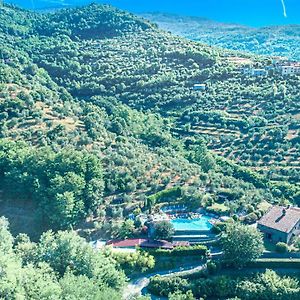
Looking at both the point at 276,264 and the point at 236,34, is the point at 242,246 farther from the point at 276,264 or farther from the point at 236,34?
the point at 236,34

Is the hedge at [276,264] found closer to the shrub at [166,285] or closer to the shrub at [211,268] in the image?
the shrub at [211,268]

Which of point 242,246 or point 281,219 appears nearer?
point 242,246

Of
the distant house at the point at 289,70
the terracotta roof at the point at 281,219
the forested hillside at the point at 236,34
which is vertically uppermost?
the forested hillside at the point at 236,34

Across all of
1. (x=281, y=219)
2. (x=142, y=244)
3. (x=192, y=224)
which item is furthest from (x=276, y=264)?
(x=142, y=244)

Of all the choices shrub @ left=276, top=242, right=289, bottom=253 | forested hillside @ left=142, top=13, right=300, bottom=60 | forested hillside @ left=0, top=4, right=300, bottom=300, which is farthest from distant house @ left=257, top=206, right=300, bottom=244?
forested hillside @ left=142, top=13, right=300, bottom=60

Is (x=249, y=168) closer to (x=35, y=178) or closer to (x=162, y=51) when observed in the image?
(x=35, y=178)

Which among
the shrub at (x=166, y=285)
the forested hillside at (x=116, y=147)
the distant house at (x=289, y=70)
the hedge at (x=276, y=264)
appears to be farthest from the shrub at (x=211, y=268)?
the distant house at (x=289, y=70)

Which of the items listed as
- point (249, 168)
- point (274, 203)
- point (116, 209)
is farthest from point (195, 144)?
point (116, 209)
